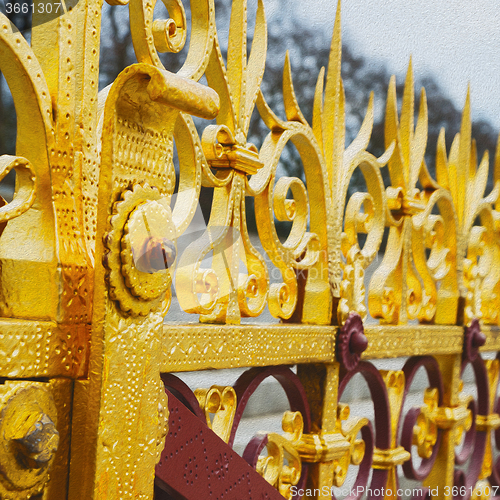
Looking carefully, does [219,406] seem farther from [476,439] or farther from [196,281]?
[476,439]

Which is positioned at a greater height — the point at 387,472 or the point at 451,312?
the point at 451,312

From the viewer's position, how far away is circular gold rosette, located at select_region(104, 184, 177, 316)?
2.20 feet

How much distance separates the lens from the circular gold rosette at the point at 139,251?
67 cm

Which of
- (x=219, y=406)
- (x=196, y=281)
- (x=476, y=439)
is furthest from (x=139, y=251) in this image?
(x=476, y=439)

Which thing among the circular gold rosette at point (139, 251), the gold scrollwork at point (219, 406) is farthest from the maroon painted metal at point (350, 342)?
the circular gold rosette at point (139, 251)

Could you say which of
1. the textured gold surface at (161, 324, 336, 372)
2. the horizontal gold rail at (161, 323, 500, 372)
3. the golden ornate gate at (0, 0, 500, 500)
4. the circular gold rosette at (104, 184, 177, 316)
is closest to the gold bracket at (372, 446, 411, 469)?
the golden ornate gate at (0, 0, 500, 500)

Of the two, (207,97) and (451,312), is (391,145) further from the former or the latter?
(207,97)

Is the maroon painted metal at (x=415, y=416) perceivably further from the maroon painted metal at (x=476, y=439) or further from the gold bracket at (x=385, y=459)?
the maroon painted metal at (x=476, y=439)

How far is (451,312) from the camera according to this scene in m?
1.71

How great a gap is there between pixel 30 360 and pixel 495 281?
1591mm

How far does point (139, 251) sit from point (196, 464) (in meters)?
0.33

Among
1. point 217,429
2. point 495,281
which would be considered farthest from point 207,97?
point 495,281

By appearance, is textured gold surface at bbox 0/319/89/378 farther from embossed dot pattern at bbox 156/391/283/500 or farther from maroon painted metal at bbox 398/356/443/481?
maroon painted metal at bbox 398/356/443/481

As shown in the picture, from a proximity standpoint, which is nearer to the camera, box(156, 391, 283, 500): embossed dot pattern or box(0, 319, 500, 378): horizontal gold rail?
box(0, 319, 500, 378): horizontal gold rail
